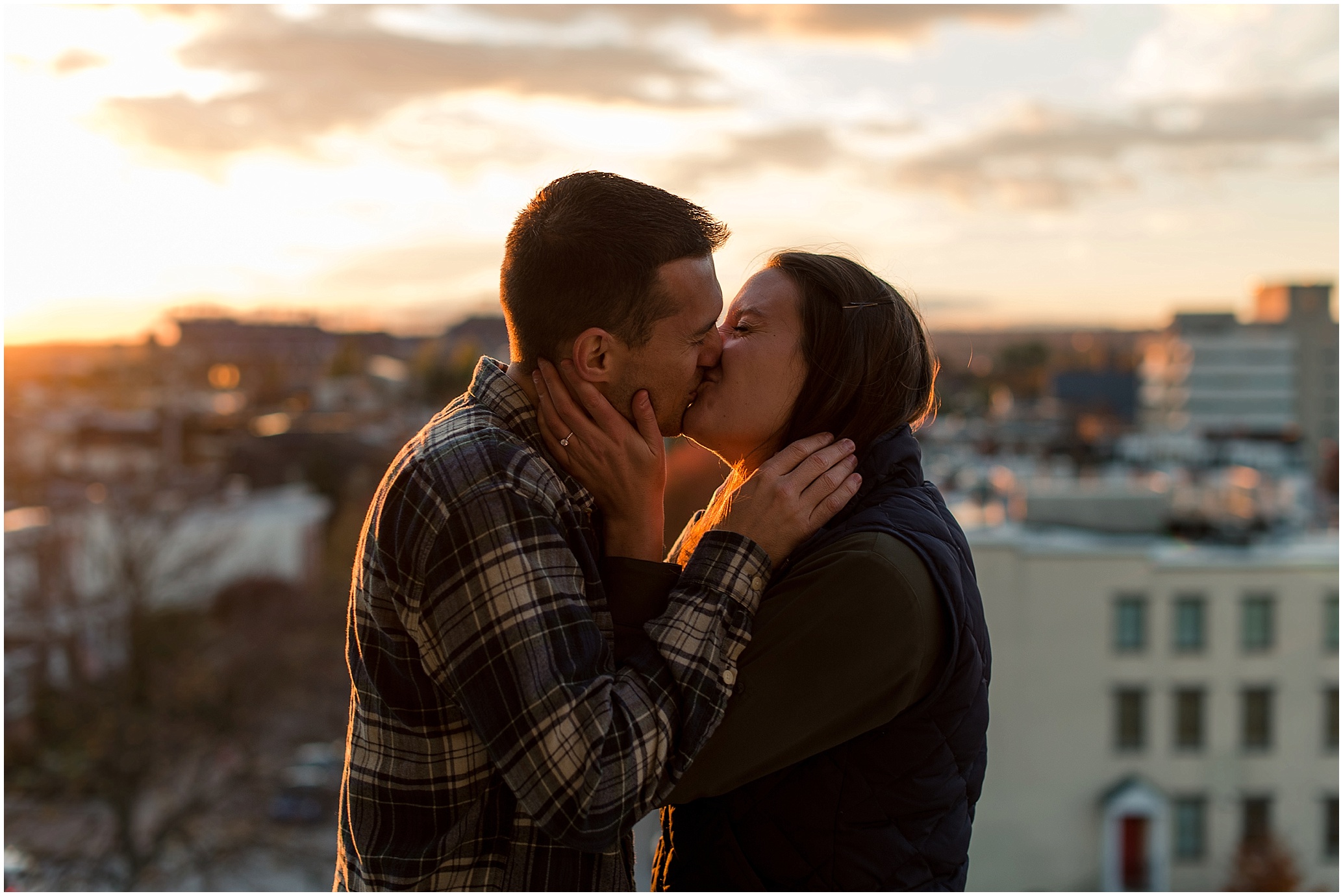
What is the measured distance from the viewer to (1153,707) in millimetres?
21078

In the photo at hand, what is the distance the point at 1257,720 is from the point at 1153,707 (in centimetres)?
204

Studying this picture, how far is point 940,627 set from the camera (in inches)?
67.7

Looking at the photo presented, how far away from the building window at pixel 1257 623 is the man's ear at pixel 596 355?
22048 mm

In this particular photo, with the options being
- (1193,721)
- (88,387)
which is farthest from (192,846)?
(88,387)

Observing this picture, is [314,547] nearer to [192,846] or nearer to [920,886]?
[192,846]

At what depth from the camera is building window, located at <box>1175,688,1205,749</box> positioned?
20734 mm

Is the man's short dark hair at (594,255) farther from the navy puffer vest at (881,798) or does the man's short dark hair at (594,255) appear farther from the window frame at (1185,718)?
the window frame at (1185,718)

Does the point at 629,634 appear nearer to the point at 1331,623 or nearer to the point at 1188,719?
the point at 1188,719

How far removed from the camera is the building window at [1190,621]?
20.5 m

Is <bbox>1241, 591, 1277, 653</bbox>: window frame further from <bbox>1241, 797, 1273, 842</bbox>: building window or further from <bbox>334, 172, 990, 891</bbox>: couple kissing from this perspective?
<bbox>334, 172, 990, 891</bbox>: couple kissing

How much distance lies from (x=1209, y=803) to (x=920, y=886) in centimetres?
2240

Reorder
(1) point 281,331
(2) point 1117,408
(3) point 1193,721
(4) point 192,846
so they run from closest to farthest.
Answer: (4) point 192,846
(3) point 1193,721
(1) point 281,331
(2) point 1117,408

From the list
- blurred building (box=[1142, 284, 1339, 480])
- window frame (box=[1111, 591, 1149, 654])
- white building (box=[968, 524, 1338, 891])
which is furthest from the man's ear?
blurred building (box=[1142, 284, 1339, 480])

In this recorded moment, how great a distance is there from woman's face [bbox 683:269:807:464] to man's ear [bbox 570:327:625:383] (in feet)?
0.80
